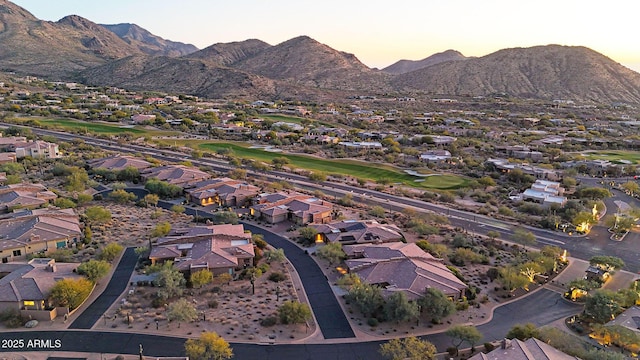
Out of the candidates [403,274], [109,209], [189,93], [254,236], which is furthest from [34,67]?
[403,274]

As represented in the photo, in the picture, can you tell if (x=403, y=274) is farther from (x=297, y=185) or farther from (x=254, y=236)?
(x=297, y=185)

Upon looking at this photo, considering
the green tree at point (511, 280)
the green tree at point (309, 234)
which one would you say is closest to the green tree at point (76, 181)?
the green tree at point (309, 234)

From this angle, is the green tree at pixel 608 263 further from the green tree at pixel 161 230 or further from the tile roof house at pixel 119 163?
the tile roof house at pixel 119 163

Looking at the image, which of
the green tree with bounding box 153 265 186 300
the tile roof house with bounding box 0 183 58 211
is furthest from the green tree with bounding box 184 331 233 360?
the tile roof house with bounding box 0 183 58 211

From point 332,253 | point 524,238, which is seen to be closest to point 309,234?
point 332,253

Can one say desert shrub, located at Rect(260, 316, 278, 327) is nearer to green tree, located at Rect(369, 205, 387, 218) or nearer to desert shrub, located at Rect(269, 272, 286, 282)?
desert shrub, located at Rect(269, 272, 286, 282)

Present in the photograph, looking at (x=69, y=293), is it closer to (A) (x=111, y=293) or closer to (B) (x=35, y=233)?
(A) (x=111, y=293)
